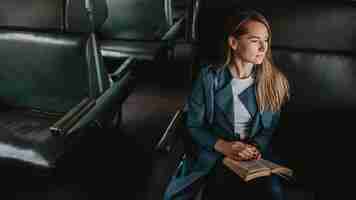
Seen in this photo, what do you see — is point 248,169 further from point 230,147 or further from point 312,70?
point 312,70

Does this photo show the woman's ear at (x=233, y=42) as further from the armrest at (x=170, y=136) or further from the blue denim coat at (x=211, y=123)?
the armrest at (x=170, y=136)

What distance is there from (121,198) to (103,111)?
0.42 metres

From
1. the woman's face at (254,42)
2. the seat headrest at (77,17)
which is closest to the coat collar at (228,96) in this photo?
the woman's face at (254,42)

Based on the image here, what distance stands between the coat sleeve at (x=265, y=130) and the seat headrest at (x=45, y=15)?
2.94 ft

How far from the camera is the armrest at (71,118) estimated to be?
1439 mm

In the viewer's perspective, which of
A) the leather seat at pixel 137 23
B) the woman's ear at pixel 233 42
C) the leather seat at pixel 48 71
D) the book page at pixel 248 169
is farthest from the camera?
the leather seat at pixel 137 23

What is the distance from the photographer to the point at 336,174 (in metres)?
1.47

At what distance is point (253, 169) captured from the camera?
3.97 ft

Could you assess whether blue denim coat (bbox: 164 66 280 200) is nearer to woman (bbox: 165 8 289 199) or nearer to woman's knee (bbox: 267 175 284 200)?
woman (bbox: 165 8 289 199)

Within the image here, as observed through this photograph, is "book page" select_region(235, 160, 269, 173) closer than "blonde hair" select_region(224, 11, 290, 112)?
Yes

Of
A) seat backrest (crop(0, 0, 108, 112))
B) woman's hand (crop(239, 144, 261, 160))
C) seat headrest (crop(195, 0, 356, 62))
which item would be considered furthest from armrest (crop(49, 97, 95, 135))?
woman's hand (crop(239, 144, 261, 160))

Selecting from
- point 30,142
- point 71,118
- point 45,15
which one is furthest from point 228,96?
point 45,15

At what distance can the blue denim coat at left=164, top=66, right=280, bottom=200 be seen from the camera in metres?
1.35

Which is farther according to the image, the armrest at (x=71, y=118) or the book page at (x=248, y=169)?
the armrest at (x=71, y=118)
